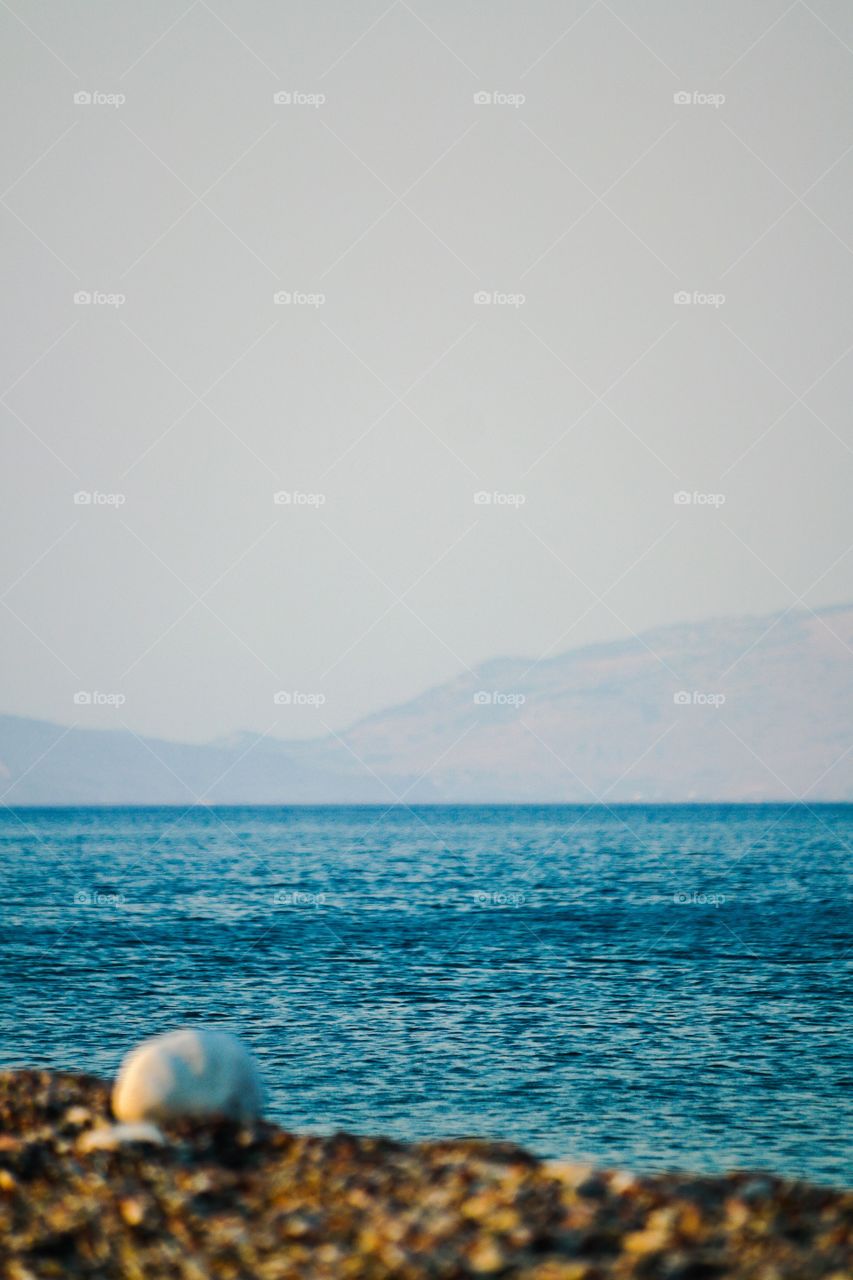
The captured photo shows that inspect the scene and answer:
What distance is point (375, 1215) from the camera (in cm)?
822

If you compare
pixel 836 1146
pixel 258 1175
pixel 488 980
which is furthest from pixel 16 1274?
pixel 488 980

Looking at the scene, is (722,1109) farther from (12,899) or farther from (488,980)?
(12,899)

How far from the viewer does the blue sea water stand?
18.0 m

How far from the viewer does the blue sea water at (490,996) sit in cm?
1798

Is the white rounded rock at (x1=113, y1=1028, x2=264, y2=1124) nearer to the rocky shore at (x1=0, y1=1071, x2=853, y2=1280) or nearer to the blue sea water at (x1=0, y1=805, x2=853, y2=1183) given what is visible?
the rocky shore at (x1=0, y1=1071, x2=853, y2=1280)

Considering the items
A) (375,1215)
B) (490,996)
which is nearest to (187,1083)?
(375,1215)

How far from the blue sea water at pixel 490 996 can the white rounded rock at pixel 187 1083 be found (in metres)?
7.12

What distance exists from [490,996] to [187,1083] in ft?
63.7

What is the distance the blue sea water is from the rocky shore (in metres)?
7.56

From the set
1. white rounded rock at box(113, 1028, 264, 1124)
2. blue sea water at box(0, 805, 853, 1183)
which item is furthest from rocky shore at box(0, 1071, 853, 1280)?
blue sea water at box(0, 805, 853, 1183)

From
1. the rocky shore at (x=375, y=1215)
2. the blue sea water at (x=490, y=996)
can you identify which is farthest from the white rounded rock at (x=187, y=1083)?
the blue sea water at (x=490, y=996)

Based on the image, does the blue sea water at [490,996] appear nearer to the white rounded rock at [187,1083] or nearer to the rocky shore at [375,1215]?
the white rounded rock at [187,1083]

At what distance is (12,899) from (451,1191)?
50.2 meters

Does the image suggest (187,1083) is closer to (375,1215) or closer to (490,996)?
(375,1215)
